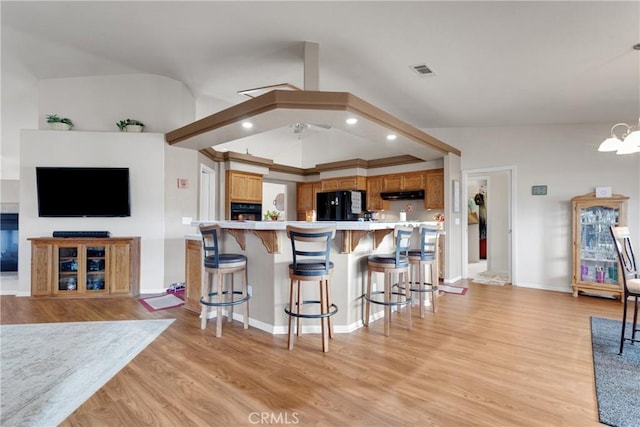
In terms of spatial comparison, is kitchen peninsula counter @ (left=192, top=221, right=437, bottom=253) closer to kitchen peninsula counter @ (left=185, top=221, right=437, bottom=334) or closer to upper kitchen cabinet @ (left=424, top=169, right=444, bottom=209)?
kitchen peninsula counter @ (left=185, top=221, right=437, bottom=334)

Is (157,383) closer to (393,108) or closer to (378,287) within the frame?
(378,287)

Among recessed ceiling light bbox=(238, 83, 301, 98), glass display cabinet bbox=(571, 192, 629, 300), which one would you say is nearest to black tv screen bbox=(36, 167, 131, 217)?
recessed ceiling light bbox=(238, 83, 301, 98)

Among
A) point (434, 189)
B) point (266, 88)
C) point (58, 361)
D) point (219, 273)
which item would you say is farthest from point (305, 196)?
point (58, 361)

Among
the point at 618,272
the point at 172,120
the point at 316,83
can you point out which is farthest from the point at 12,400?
the point at 618,272

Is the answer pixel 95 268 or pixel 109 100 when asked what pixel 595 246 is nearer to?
pixel 95 268

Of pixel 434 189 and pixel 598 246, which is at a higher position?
pixel 434 189

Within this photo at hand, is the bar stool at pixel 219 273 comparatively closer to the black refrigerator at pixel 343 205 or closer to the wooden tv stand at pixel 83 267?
the wooden tv stand at pixel 83 267

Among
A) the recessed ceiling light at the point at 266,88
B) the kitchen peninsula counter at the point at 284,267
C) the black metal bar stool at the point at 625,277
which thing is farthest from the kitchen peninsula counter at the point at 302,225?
the recessed ceiling light at the point at 266,88

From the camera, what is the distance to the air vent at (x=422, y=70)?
3270 mm

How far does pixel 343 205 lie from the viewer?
21.1 feet

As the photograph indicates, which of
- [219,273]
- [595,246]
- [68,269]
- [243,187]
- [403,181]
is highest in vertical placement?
[403,181]

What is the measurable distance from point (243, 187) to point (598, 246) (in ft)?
A: 19.9

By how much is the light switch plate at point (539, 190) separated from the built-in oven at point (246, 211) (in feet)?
16.3

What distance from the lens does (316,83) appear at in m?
3.07
